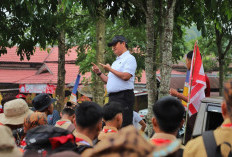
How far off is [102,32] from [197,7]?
4678 mm

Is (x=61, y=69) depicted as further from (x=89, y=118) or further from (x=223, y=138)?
(x=223, y=138)

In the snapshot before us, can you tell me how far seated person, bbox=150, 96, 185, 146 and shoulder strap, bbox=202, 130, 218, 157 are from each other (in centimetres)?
28

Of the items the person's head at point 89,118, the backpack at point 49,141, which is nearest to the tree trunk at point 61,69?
the person's head at point 89,118

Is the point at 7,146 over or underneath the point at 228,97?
underneath

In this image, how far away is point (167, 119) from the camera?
8.72 ft

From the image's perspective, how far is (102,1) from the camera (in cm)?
628

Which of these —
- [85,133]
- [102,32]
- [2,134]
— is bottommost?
[85,133]

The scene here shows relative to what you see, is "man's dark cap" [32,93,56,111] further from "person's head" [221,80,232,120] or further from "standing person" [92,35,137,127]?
"person's head" [221,80,232,120]

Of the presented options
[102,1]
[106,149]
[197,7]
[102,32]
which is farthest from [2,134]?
Answer: [102,32]

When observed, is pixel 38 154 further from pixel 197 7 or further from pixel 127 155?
pixel 197 7

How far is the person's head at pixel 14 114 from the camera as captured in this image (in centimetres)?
381

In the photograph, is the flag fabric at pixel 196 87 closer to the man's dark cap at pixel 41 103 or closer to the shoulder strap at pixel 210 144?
the shoulder strap at pixel 210 144

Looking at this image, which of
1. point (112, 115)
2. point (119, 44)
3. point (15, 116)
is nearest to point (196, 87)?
point (112, 115)

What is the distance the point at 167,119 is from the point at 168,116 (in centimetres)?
3
